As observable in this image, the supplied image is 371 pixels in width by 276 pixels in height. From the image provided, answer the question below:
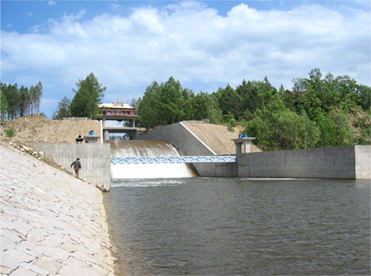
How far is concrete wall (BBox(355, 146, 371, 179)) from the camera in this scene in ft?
83.7

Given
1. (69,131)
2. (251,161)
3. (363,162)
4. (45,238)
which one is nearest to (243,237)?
(45,238)

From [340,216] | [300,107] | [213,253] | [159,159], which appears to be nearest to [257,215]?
[340,216]

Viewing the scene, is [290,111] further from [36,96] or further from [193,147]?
[36,96]

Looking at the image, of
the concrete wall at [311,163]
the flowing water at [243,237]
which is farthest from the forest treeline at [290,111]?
the flowing water at [243,237]

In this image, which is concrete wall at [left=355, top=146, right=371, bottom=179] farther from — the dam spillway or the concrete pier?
the dam spillway

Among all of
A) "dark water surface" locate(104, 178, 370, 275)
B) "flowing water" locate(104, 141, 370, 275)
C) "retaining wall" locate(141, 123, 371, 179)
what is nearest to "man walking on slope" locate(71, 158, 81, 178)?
"flowing water" locate(104, 141, 370, 275)

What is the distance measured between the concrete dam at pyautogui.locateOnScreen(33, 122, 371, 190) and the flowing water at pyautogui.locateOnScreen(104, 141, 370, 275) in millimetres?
7542

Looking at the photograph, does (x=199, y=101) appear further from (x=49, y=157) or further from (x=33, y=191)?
(x=33, y=191)

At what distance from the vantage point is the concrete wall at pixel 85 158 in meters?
21.2

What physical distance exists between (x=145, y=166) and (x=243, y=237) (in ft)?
92.6

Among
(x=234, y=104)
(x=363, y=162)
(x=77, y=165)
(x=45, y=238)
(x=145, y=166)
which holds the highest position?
(x=234, y=104)

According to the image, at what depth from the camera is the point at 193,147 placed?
141 feet

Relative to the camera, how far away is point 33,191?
30.8ft

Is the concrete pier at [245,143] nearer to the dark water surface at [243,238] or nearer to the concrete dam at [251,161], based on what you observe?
the concrete dam at [251,161]
